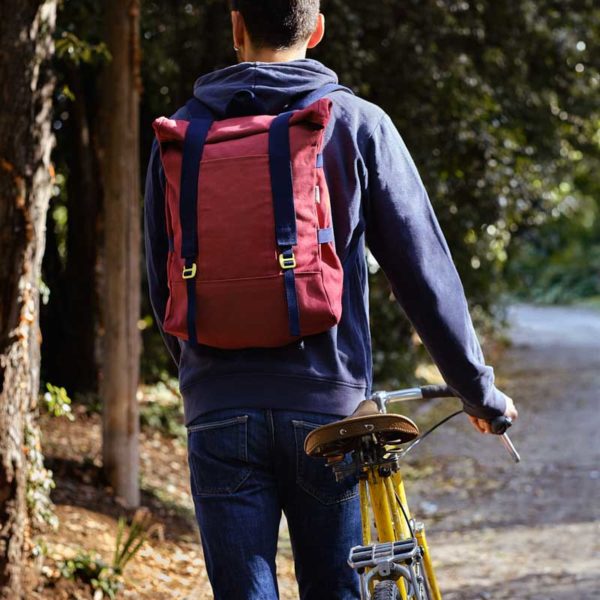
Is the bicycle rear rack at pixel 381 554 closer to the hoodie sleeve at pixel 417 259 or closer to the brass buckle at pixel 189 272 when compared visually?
the hoodie sleeve at pixel 417 259

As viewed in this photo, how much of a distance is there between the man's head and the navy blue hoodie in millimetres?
61

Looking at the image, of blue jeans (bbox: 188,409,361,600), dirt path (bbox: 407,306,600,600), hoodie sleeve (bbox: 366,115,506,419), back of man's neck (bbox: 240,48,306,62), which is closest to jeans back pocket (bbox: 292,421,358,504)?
blue jeans (bbox: 188,409,361,600)

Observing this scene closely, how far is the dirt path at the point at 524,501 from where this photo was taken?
6.47 metres

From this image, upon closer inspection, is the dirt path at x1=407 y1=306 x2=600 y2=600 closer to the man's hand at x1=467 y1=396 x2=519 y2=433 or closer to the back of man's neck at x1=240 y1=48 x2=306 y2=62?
the man's hand at x1=467 y1=396 x2=519 y2=433

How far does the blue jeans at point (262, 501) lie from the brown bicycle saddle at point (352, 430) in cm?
8

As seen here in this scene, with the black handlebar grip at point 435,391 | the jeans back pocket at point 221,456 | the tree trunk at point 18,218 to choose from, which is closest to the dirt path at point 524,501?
the tree trunk at point 18,218

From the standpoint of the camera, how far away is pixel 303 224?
8.21 ft

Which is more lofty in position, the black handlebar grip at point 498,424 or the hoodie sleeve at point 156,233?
the hoodie sleeve at point 156,233

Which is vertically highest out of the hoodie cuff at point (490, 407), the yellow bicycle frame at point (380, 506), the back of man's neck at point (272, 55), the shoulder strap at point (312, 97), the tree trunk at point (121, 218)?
the tree trunk at point (121, 218)

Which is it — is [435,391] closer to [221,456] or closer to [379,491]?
[379,491]

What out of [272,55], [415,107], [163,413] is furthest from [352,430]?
[415,107]

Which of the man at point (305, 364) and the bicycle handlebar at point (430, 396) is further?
the bicycle handlebar at point (430, 396)

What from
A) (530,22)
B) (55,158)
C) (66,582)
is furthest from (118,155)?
(530,22)

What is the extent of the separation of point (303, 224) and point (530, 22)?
365 inches
